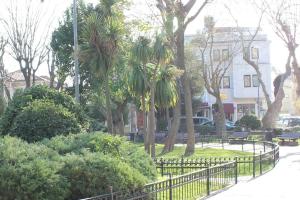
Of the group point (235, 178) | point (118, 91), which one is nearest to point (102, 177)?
point (235, 178)

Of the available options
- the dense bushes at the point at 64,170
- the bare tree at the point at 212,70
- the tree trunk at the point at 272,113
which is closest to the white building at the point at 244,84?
the bare tree at the point at 212,70

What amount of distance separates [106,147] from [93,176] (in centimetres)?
170

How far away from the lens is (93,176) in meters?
9.57

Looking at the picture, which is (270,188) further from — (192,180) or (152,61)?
(152,61)

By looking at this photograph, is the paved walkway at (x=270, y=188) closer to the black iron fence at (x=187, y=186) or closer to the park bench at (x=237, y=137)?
the black iron fence at (x=187, y=186)

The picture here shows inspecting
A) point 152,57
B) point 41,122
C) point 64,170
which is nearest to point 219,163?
point 41,122

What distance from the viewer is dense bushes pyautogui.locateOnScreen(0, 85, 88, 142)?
13.2 meters

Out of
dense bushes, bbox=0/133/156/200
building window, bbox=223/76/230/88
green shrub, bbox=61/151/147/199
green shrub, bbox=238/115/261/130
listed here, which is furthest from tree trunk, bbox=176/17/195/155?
building window, bbox=223/76/230/88

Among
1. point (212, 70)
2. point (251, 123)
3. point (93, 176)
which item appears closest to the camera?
point (93, 176)

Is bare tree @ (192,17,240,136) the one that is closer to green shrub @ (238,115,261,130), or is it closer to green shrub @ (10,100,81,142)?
green shrub @ (238,115,261,130)

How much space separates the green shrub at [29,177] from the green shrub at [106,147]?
1.55m

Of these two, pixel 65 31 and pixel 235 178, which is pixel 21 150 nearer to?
pixel 235 178

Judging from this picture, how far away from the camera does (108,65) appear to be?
77.1 feet

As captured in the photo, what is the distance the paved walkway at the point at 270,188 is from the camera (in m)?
13.9
